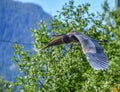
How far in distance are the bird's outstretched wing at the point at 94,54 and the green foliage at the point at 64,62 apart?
261 inches

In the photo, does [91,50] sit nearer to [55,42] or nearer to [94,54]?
[94,54]

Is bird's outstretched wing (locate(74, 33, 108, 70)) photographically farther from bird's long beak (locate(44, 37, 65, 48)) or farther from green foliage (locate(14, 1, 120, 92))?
green foliage (locate(14, 1, 120, 92))

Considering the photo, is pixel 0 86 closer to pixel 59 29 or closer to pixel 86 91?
pixel 59 29

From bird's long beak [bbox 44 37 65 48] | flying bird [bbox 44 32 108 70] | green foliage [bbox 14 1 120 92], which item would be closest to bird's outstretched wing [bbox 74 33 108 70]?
flying bird [bbox 44 32 108 70]

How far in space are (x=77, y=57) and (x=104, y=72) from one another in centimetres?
162

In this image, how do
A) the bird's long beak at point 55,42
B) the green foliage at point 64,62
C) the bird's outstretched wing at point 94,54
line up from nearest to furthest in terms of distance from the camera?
the bird's outstretched wing at point 94,54 < the bird's long beak at point 55,42 < the green foliage at point 64,62

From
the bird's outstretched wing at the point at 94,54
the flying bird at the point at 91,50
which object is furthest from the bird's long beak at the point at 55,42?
the bird's outstretched wing at the point at 94,54

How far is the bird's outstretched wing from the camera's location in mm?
5257

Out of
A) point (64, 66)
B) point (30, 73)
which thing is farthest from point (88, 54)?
point (30, 73)

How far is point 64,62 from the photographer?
14141 mm

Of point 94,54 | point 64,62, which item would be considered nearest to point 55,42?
point 94,54

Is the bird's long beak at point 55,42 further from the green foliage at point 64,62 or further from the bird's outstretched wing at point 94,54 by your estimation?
the green foliage at point 64,62

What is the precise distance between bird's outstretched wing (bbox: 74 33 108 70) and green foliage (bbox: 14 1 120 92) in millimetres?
6635

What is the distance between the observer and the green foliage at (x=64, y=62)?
13.5m
